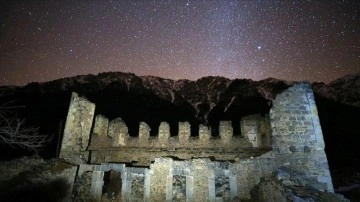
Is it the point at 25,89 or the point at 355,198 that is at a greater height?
the point at 25,89

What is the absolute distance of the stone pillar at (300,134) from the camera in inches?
463

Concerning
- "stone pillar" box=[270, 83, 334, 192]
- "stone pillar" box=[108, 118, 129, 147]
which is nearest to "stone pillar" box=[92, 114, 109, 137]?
"stone pillar" box=[108, 118, 129, 147]

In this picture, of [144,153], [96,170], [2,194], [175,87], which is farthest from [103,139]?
[175,87]

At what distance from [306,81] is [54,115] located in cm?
3830

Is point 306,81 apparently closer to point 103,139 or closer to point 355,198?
point 355,198

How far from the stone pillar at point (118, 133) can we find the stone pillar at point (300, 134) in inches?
502

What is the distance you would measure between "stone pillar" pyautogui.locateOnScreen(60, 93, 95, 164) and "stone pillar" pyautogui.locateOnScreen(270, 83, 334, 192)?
38.8ft

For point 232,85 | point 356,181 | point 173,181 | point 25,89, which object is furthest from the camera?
point 232,85

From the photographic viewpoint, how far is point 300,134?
1222cm

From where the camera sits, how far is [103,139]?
21125mm

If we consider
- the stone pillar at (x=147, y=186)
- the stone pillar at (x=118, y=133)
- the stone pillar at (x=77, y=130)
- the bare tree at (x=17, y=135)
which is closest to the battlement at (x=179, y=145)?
the stone pillar at (x=118, y=133)

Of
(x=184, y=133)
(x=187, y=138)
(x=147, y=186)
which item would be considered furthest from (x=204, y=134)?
(x=147, y=186)

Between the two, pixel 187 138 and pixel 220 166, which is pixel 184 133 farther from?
pixel 220 166

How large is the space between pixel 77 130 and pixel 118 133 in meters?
3.98
